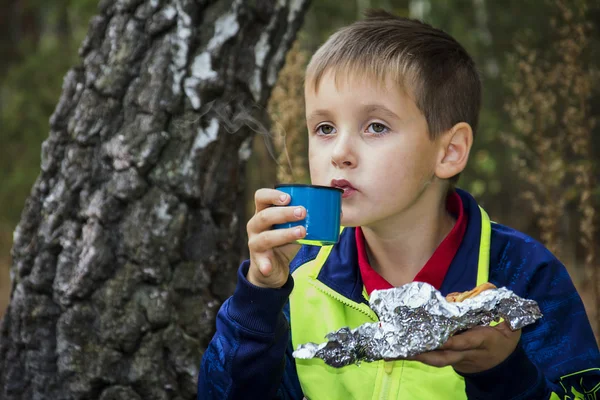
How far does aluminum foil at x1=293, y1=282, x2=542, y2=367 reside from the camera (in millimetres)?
1545

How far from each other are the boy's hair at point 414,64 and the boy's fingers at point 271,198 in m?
0.51

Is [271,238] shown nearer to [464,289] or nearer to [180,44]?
[464,289]

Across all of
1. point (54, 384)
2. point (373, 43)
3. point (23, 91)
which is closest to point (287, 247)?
point (373, 43)

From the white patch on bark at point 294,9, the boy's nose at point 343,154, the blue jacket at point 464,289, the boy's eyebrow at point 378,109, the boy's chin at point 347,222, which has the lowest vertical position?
the blue jacket at point 464,289

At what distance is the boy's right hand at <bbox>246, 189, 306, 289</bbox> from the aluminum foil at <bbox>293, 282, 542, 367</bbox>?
11.1 inches

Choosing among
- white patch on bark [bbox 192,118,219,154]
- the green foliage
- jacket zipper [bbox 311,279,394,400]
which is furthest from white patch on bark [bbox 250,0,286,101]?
the green foliage

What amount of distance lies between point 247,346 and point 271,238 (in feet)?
1.31

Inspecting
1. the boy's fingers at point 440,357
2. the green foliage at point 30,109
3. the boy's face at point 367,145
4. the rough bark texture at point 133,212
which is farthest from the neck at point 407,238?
the green foliage at point 30,109

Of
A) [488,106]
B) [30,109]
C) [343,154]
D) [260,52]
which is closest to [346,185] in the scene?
[343,154]

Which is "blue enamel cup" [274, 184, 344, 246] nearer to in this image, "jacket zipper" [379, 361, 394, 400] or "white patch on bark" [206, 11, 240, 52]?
"jacket zipper" [379, 361, 394, 400]

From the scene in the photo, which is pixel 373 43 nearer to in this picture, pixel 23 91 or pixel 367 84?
pixel 367 84

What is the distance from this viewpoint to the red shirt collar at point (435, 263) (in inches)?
82.4

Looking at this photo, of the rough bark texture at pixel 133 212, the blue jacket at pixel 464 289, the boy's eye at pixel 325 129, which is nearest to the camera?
the blue jacket at pixel 464 289

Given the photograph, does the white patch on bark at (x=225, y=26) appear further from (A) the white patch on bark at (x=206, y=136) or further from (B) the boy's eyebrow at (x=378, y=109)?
(B) the boy's eyebrow at (x=378, y=109)
